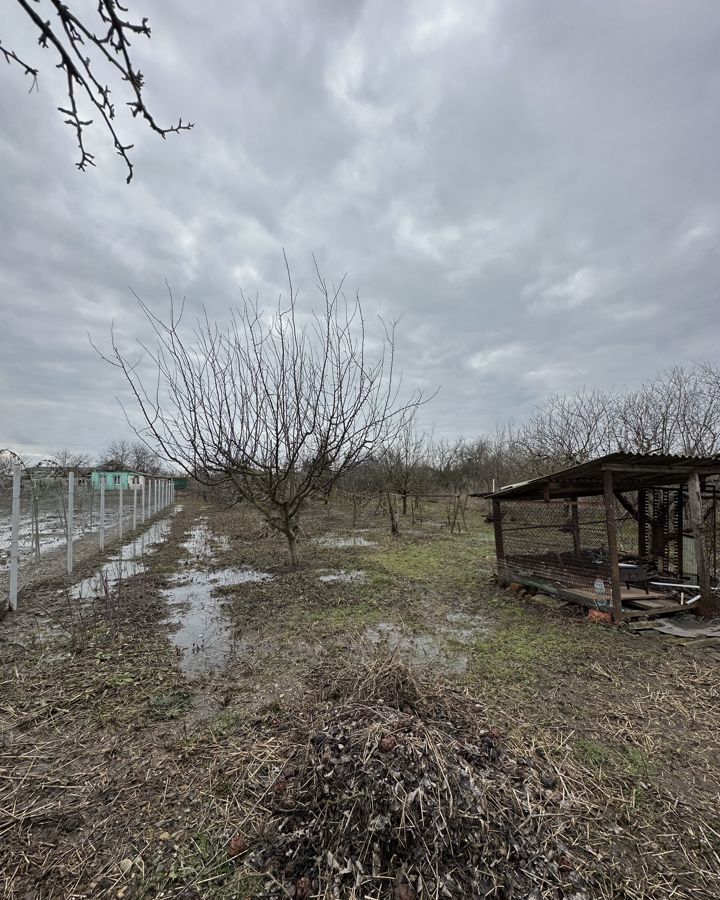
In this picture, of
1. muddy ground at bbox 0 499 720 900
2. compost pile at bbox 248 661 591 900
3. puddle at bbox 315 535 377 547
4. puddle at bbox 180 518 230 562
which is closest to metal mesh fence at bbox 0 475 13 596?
muddy ground at bbox 0 499 720 900

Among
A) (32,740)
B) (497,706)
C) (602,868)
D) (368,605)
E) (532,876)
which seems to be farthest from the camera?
(368,605)

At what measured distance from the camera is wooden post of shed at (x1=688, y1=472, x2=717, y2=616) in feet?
16.4

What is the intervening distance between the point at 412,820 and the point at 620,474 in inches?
211

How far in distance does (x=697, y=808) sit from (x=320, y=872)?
6.47 feet

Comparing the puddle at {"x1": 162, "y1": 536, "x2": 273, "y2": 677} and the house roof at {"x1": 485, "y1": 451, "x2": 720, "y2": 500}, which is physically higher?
the house roof at {"x1": 485, "y1": 451, "x2": 720, "y2": 500}

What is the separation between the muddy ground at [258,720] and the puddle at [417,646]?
0.10ft

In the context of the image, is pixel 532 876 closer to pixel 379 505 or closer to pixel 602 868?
pixel 602 868

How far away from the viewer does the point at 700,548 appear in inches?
200

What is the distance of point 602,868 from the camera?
1.70 metres

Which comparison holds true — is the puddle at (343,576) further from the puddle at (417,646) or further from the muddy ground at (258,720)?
the puddle at (417,646)

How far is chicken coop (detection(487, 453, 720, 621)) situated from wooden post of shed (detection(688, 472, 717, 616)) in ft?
0.04

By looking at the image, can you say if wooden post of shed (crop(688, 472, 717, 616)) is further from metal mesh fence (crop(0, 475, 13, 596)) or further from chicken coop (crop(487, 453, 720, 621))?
metal mesh fence (crop(0, 475, 13, 596))

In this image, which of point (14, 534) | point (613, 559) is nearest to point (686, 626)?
point (613, 559)

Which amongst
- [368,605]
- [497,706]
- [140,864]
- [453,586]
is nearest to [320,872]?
[140,864]
